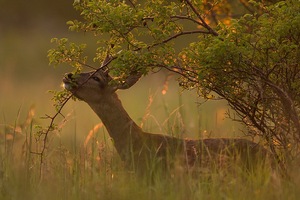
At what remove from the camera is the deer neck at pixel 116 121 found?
945 cm

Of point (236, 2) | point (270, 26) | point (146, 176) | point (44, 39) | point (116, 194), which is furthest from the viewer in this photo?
point (44, 39)

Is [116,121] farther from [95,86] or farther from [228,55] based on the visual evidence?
[228,55]

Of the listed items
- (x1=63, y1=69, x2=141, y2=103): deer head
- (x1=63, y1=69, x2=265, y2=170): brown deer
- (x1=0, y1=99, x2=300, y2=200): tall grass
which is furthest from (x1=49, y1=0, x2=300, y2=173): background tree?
(x1=0, y1=99, x2=300, y2=200): tall grass

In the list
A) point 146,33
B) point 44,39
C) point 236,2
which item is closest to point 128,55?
point 146,33

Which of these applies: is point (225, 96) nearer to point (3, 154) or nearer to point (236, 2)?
point (3, 154)

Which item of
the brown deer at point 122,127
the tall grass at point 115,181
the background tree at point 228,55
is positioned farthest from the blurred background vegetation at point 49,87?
the tall grass at point 115,181

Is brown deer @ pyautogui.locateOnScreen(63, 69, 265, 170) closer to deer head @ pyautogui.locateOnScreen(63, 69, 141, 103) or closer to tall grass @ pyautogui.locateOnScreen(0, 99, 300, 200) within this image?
deer head @ pyautogui.locateOnScreen(63, 69, 141, 103)

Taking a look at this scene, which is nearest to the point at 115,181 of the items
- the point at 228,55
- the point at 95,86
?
the point at 228,55

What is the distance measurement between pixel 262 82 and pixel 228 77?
326 mm

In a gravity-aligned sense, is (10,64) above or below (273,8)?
A: above

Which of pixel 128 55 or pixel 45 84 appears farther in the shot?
pixel 45 84

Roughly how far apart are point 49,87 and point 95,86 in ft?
32.2

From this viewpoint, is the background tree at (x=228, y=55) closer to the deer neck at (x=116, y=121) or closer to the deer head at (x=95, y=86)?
the deer head at (x=95, y=86)

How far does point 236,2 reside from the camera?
12703mm
